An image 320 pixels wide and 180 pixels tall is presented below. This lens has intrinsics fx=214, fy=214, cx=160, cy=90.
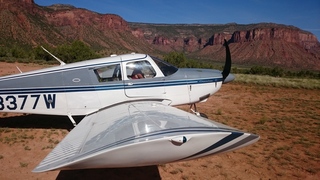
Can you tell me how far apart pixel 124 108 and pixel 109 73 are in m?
1.23

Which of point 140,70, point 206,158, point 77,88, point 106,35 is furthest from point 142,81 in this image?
point 106,35

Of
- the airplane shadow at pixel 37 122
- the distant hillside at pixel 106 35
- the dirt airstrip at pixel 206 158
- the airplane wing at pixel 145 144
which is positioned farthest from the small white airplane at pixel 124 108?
the distant hillside at pixel 106 35

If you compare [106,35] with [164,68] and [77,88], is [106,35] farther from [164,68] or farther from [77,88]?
[77,88]

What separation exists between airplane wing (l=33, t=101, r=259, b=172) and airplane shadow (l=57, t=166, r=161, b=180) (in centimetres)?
140

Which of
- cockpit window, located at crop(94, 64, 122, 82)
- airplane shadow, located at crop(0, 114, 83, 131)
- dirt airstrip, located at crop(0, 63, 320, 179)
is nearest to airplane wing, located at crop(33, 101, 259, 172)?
dirt airstrip, located at crop(0, 63, 320, 179)

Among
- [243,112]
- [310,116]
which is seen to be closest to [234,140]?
[243,112]

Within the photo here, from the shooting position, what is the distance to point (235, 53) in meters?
170

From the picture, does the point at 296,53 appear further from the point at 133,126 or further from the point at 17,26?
the point at 133,126

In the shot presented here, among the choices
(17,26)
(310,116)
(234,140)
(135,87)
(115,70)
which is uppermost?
(17,26)

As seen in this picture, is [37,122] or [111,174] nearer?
[111,174]

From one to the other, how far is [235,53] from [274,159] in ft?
578

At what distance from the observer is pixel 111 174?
→ 4754mm

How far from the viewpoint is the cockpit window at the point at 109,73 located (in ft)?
18.7

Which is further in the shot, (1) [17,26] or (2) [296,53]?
(2) [296,53]
